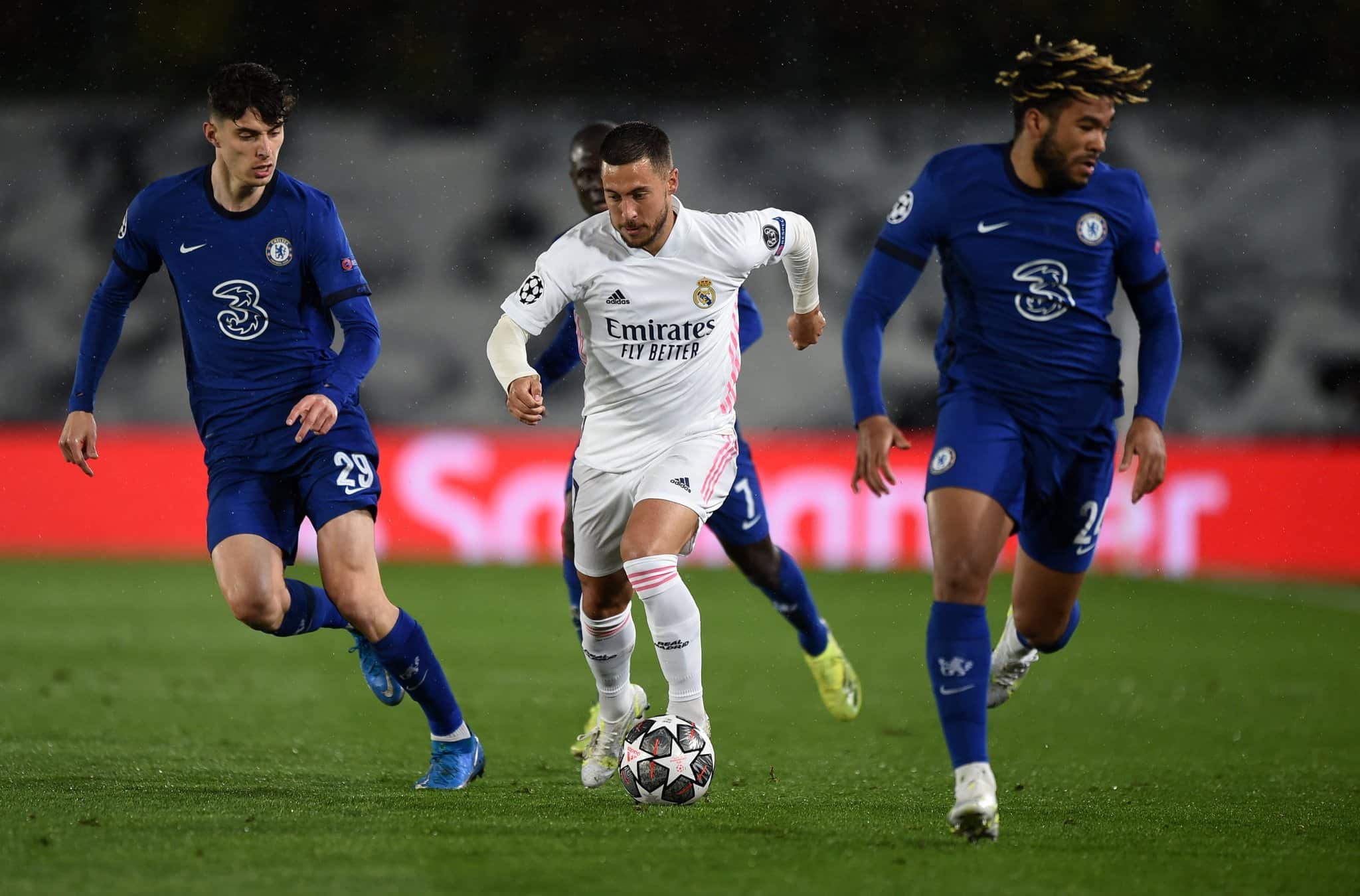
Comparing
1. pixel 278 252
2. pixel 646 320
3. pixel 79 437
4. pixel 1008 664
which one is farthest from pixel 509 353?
pixel 1008 664

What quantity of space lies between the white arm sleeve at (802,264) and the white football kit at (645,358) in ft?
0.87

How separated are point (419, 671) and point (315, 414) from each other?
0.91 m

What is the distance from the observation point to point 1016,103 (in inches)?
172

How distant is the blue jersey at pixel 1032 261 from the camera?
4340 millimetres

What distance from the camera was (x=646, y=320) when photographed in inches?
201

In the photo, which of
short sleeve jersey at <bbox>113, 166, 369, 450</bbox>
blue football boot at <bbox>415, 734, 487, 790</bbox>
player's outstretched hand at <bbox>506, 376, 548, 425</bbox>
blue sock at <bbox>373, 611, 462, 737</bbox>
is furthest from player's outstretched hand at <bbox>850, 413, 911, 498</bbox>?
short sleeve jersey at <bbox>113, 166, 369, 450</bbox>

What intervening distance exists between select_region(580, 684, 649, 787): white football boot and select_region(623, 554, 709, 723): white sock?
0.85 ft

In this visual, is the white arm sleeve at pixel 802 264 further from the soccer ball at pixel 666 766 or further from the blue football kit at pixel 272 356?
the soccer ball at pixel 666 766

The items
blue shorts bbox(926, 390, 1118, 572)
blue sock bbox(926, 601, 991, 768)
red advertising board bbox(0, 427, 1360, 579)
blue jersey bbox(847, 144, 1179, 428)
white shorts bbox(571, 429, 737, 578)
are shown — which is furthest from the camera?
red advertising board bbox(0, 427, 1360, 579)

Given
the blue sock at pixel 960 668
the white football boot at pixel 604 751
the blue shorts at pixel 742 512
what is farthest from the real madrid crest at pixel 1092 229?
the white football boot at pixel 604 751

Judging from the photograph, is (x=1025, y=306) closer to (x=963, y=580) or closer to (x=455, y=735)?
(x=963, y=580)

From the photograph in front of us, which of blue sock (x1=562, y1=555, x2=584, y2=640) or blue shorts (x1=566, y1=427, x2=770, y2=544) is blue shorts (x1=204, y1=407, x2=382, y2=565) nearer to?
blue shorts (x1=566, y1=427, x2=770, y2=544)

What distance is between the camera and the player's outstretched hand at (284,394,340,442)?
4.64m

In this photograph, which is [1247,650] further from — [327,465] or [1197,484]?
[327,465]
